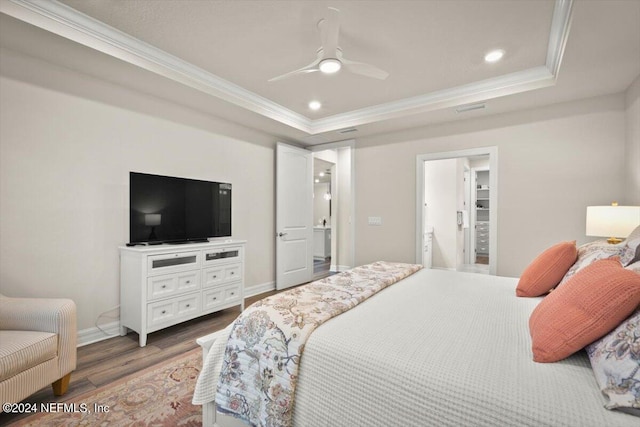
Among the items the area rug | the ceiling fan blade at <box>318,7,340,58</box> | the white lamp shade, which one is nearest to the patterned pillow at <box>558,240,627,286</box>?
the white lamp shade

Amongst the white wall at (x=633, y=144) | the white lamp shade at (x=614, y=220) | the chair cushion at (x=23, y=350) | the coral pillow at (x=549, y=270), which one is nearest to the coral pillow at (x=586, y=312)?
the coral pillow at (x=549, y=270)

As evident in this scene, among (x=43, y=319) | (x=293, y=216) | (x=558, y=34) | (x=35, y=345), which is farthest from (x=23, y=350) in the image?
(x=558, y=34)

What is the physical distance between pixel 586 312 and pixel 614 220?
6.78 ft

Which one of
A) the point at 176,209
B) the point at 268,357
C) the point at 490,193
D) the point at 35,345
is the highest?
the point at 490,193

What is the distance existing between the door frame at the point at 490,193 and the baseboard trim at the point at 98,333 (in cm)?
368

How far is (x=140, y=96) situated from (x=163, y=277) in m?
1.90

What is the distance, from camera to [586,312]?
1.04 metres

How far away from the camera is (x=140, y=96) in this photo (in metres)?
3.04

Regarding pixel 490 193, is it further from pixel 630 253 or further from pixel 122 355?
pixel 122 355

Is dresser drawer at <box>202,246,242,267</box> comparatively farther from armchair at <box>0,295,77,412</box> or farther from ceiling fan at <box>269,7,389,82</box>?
ceiling fan at <box>269,7,389,82</box>

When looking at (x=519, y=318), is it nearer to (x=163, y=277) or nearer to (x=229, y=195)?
(x=163, y=277)

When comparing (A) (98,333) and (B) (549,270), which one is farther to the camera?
(A) (98,333)

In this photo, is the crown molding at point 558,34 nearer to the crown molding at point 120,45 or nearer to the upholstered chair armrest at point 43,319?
the crown molding at point 120,45

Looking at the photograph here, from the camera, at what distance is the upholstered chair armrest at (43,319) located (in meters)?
1.81
